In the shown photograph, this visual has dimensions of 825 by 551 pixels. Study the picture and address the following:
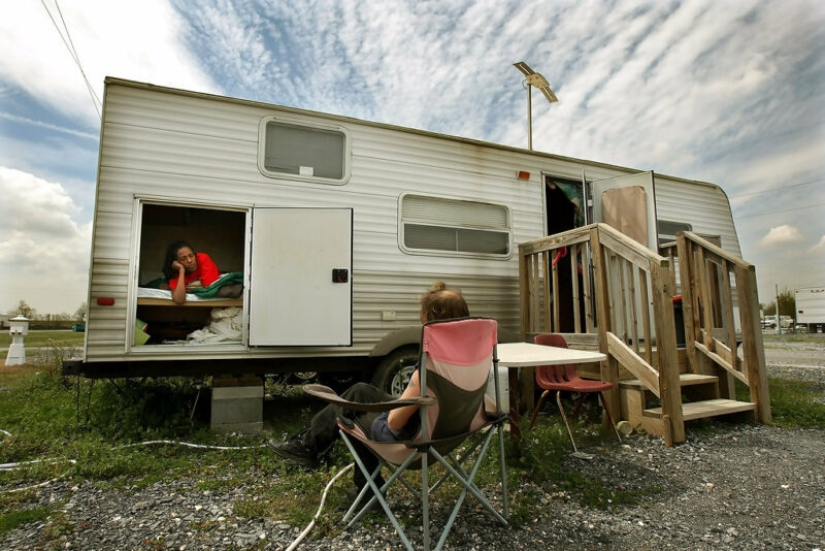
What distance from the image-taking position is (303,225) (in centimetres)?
414

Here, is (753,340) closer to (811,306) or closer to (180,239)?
(180,239)

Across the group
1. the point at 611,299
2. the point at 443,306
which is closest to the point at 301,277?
the point at 443,306

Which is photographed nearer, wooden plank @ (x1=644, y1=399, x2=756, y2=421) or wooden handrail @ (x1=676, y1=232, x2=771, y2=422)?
wooden plank @ (x1=644, y1=399, x2=756, y2=421)

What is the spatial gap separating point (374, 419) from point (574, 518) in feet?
3.66

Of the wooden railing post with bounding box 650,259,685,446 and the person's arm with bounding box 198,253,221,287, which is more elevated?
the person's arm with bounding box 198,253,221,287

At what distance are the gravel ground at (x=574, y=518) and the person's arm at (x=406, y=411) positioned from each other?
0.54 metres

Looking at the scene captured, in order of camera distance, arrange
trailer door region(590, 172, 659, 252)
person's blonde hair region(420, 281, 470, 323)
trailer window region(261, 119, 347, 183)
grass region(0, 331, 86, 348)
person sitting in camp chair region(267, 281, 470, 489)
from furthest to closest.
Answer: grass region(0, 331, 86, 348), trailer door region(590, 172, 659, 252), trailer window region(261, 119, 347, 183), person's blonde hair region(420, 281, 470, 323), person sitting in camp chair region(267, 281, 470, 489)

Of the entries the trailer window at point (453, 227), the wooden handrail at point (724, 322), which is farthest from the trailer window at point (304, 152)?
the wooden handrail at point (724, 322)

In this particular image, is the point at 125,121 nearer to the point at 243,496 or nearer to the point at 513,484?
the point at 243,496

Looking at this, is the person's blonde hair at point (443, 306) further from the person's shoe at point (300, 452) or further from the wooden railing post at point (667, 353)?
the wooden railing post at point (667, 353)

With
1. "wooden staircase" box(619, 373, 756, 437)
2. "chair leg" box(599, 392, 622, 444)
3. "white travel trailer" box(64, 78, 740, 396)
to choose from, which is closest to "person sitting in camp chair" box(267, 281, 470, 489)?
"white travel trailer" box(64, 78, 740, 396)

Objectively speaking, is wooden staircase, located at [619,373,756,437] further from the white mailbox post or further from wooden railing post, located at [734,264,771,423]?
the white mailbox post

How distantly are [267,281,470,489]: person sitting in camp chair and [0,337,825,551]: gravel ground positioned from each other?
0.35 m

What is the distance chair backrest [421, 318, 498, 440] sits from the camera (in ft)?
6.71
